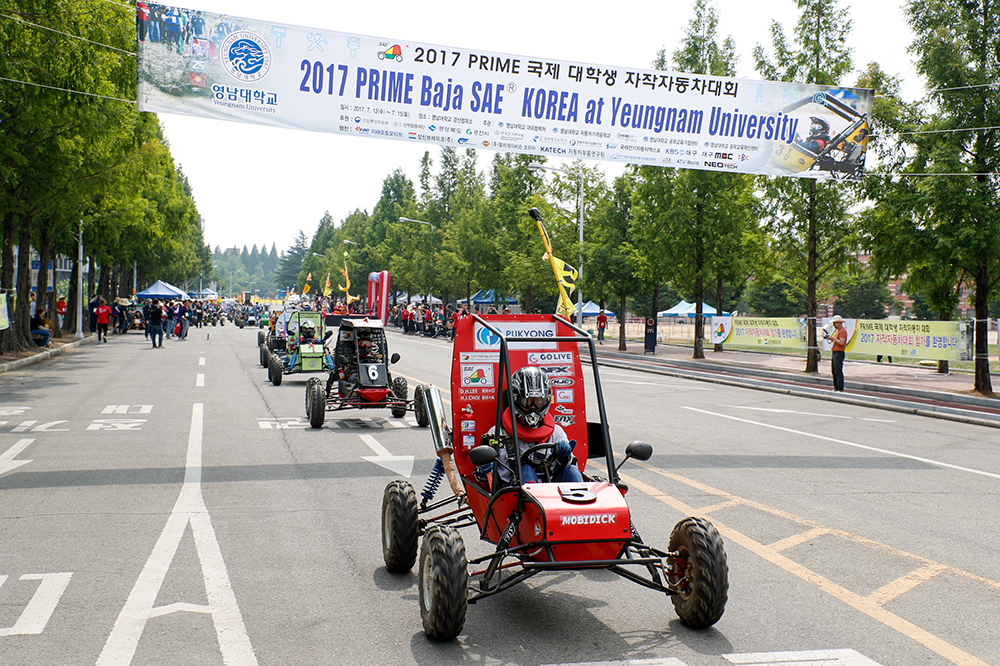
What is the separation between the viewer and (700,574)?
4746mm

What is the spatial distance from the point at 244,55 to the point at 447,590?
10367 mm

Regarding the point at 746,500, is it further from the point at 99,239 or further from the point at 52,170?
the point at 99,239

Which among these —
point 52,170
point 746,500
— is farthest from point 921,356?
point 52,170

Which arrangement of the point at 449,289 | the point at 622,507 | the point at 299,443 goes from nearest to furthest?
the point at 622,507, the point at 299,443, the point at 449,289

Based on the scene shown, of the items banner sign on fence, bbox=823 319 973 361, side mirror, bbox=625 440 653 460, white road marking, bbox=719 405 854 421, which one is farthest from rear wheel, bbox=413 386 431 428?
banner sign on fence, bbox=823 319 973 361

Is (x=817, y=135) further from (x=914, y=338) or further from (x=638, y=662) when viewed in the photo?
(x=638, y=662)

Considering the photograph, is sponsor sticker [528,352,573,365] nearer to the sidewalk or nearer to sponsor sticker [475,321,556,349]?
sponsor sticker [475,321,556,349]

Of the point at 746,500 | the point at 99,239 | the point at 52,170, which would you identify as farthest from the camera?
the point at 99,239

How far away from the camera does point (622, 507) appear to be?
15.9 ft

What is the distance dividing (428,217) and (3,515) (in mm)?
68527

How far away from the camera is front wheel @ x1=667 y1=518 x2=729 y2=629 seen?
473 centimetres

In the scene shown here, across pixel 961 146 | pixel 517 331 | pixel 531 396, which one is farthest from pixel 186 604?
pixel 961 146

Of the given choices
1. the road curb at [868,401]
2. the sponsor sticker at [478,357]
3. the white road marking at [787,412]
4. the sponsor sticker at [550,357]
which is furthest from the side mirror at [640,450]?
the road curb at [868,401]

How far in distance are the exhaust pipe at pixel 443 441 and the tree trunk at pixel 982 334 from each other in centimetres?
1817
